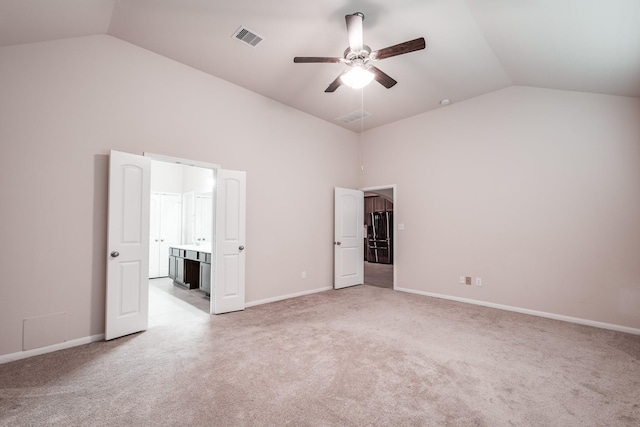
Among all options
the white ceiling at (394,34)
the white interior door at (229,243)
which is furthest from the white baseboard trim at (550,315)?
the white interior door at (229,243)

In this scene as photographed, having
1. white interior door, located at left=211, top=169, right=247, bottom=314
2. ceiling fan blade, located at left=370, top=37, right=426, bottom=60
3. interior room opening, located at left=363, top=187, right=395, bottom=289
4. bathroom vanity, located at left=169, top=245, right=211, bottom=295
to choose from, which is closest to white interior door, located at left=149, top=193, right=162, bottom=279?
bathroom vanity, located at left=169, top=245, right=211, bottom=295

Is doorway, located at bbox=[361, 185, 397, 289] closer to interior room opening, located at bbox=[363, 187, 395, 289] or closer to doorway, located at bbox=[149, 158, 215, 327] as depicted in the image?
interior room opening, located at bbox=[363, 187, 395, 289]

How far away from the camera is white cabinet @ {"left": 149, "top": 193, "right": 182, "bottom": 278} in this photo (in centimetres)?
656

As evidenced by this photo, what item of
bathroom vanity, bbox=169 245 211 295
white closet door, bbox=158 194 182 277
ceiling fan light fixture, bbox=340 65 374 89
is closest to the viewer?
Result: ceiling fan light fixture, bbox=340 65 374 89

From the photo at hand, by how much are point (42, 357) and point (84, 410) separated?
125 centimetres

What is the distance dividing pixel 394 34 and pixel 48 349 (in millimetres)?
4730

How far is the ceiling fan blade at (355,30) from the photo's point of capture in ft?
8.16

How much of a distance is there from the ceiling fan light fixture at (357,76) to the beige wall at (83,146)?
2.01 m

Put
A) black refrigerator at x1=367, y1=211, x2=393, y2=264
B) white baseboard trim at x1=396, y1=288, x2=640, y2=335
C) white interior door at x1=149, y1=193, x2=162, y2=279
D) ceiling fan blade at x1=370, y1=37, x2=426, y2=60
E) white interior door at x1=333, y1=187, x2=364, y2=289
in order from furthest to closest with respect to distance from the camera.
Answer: black refrigerator at x1=367, y1=211, x2=393, y2=264
white interior door at x1=149, y1=193, x2=162, y2=279
white interior door at x1=333, y1=187, x2=364, y2=289
white baseboard trim at x1=396, y1=288, x2=640, y2=335
ceiling fan blade at x1=370, y1=37, x2=426, y2=60

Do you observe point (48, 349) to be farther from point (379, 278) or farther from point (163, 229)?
point (379, 278)

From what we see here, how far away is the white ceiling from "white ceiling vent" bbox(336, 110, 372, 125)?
44.1 inches

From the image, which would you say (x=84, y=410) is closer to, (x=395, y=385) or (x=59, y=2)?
(x=395, y=385)

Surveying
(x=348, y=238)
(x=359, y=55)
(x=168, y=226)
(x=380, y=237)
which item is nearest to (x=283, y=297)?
(x=348, y=238)

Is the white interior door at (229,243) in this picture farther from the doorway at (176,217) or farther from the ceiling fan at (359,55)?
the ceiling fan at (359,55)
